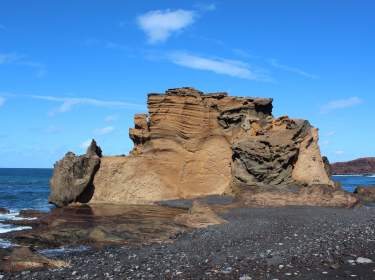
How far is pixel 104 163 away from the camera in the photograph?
41.5 metres

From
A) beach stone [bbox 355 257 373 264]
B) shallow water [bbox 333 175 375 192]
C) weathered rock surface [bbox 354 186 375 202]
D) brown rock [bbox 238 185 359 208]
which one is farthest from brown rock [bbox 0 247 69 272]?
shallow water [bbox 333 175 375 192]

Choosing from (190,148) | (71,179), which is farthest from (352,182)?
(71,179)

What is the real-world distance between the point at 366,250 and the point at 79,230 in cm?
1263

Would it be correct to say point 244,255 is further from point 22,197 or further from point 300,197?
point 22,197

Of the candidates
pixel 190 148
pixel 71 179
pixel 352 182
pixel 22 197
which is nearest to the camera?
A: pixel 71 179

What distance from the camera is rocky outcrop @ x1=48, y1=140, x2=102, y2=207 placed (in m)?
39.8

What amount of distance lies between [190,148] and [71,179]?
1031 centimetres

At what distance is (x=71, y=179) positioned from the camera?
39.8 metres

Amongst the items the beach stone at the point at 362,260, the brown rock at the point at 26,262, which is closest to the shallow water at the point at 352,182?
the beach stone at the point at 362,260

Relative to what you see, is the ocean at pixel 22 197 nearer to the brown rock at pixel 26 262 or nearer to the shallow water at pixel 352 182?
the shallow water at pixel 352 182

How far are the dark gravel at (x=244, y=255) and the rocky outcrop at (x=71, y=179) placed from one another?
19302 millimetres

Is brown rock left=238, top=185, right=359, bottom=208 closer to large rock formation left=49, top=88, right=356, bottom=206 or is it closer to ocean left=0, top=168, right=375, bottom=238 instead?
large rock formation left=49, top=88, right=356, bottom=206

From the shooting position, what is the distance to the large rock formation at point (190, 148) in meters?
39.7

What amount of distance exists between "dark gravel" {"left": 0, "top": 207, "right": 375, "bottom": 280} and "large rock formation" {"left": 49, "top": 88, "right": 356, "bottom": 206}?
16.3 m
